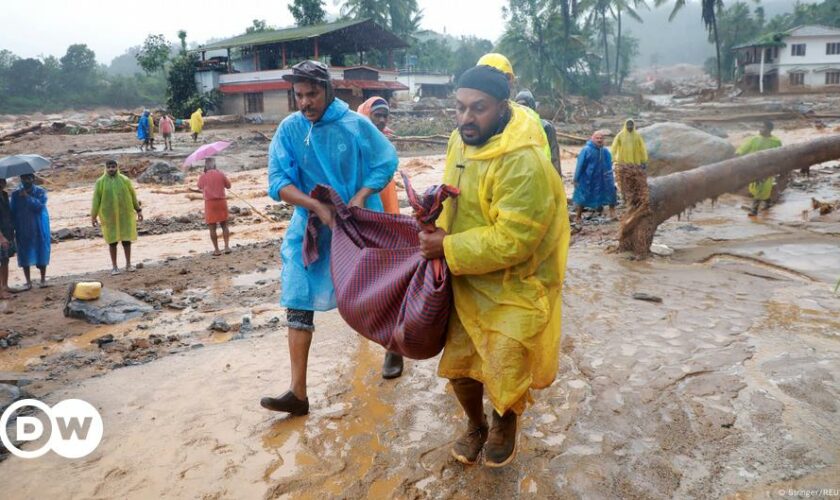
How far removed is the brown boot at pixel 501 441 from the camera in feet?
8.64

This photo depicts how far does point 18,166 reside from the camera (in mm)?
7043

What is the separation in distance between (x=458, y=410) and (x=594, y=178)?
23.9ft

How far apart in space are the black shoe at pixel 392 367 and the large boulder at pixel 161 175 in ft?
46.1

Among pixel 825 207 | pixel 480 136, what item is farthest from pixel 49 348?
pixel 825 207

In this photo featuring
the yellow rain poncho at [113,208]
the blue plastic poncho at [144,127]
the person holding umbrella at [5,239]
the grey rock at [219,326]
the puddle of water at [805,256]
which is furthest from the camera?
the blue plastic poncho at [144,127]

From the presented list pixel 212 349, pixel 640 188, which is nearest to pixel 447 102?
pixel 640 188

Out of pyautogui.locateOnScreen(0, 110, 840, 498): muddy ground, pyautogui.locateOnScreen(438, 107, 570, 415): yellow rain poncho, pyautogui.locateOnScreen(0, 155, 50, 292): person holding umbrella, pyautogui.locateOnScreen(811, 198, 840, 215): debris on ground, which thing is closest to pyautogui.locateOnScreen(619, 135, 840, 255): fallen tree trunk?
pyautogui.locateOnScreen(0, 110, 840, 498): muddy ground

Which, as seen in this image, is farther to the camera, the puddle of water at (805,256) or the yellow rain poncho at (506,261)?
the puddle of water at (805,256)

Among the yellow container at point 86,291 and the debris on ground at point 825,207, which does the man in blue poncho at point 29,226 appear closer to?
the yellow container at point 86,291

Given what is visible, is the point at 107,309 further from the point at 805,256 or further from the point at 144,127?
the point at 144,127

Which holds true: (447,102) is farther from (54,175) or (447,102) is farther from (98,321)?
(98,321)

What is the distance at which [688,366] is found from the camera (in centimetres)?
371

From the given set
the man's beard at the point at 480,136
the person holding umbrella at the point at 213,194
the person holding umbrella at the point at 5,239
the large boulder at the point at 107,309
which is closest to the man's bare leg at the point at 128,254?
the person holding umbrella at the point at 213,194

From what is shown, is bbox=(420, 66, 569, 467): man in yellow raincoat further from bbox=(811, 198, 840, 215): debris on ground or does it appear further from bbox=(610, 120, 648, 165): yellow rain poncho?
bbox=(811, 198, 840, 215): debris on ground
